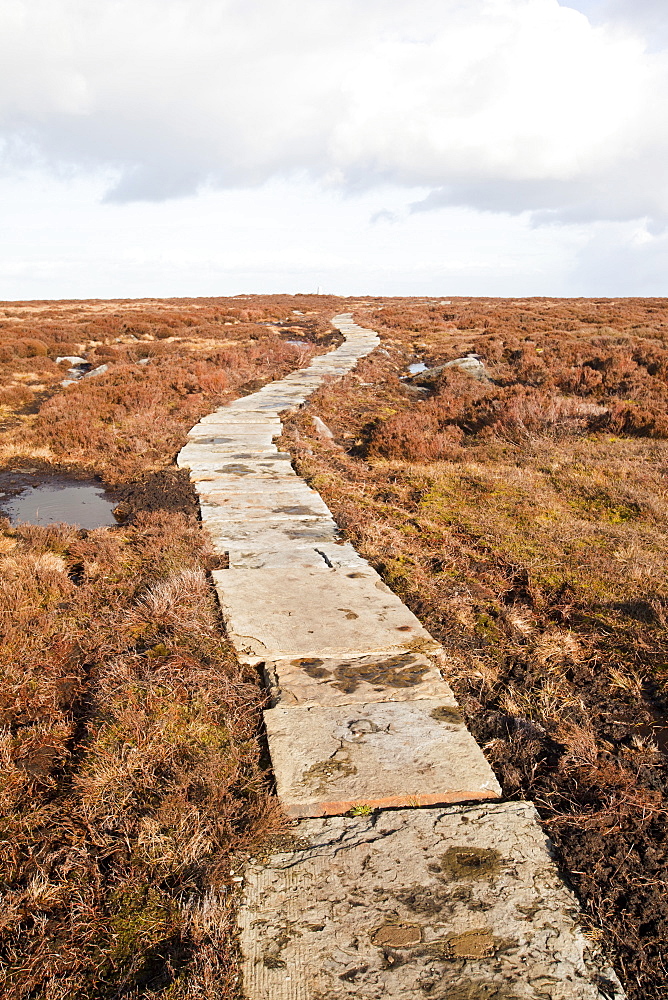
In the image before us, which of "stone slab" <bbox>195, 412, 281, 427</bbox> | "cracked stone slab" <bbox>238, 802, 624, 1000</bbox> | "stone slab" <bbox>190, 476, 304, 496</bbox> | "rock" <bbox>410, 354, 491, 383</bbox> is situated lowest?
"cracked stone slab" <bbox>238, 802, 624, 1000</bbox>

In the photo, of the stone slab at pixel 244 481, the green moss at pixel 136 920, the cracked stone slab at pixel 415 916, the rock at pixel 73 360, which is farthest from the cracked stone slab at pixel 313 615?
the rock at pixel 73 360

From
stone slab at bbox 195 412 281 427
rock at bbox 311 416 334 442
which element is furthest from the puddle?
rock at bbox 311 416 334 442

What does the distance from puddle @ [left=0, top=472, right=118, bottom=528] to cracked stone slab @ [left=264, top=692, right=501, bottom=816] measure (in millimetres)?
4078

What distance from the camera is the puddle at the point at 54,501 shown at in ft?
21.4

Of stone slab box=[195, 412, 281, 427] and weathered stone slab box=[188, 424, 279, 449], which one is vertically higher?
stone slab box=[195, 412, 281, 427]

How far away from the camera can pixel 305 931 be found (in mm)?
1941

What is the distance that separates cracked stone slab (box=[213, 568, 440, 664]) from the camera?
356 centimetres

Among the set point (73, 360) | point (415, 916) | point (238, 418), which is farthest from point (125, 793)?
point (73, 360)

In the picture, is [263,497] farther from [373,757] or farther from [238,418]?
[238,418]

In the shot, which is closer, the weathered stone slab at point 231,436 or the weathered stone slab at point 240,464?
the weathered stone slab at point 240,464

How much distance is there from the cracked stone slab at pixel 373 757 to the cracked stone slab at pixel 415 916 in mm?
99

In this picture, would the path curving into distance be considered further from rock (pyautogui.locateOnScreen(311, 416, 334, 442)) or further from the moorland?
rock (pyautogui.locateOnScreen(311, 416, 334, 442))

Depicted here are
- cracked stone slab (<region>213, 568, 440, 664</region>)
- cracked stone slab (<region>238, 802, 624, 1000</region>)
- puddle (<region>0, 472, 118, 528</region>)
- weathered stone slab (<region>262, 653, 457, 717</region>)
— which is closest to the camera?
cracked stone slab (<region>238, 802, 624, 1000</region>)

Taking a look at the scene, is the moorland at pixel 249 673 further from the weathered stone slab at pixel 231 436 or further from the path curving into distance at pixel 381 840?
the weathered stone slab at pixel 231 436
